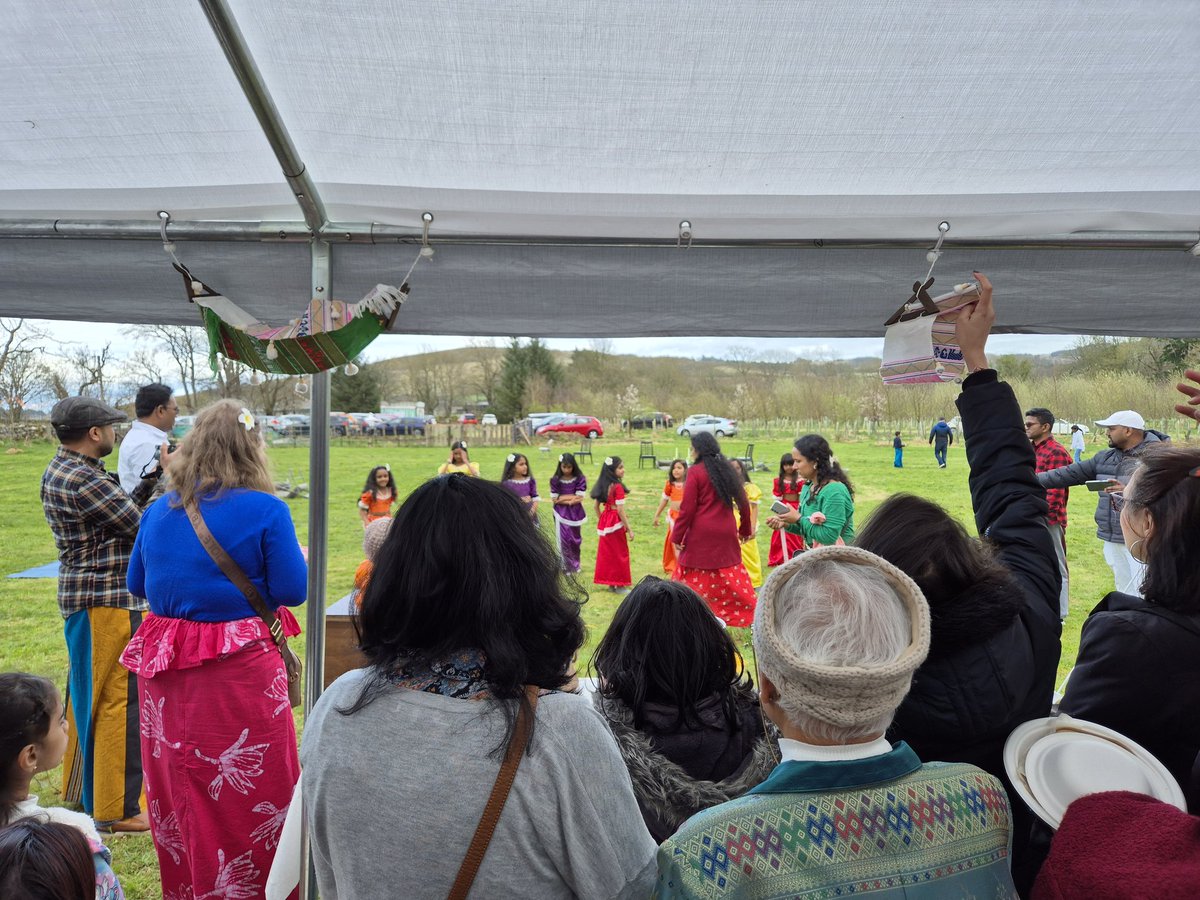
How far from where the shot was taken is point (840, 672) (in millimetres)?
847

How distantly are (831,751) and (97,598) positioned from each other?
9.98 feet

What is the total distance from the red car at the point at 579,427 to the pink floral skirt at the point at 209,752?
89.7 feet

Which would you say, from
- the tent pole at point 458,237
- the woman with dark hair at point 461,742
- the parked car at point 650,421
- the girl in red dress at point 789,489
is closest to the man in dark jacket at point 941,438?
the parked car at point 650,421

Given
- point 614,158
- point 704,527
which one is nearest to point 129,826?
point 614,158

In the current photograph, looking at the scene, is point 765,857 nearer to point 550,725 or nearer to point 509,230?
point 550,725

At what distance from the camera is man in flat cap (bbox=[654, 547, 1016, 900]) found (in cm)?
86

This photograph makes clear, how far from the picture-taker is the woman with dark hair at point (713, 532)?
6.04 m

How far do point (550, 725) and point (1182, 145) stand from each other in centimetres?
218

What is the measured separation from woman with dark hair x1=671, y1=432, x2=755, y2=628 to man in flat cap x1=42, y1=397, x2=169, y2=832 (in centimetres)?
412

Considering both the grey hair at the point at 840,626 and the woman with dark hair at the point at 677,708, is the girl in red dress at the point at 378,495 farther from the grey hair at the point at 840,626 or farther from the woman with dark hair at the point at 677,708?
the grey hair at the point at 840,626

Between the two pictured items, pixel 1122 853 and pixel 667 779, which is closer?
pixel 1122 853

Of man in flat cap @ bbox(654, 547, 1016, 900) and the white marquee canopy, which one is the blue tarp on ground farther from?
man in flat cap @ bbox(654, 547, 1016, 900)

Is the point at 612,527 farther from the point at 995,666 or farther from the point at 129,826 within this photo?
the point at 995,666

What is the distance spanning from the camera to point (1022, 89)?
67.6 inches
